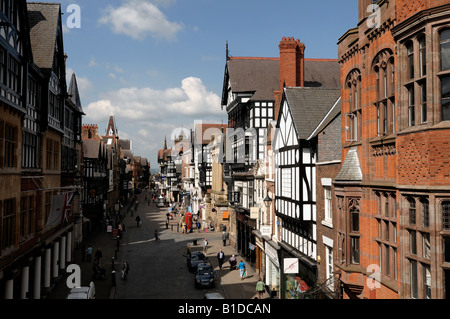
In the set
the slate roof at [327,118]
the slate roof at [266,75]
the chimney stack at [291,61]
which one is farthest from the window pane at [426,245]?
the slate roof at [266,75]

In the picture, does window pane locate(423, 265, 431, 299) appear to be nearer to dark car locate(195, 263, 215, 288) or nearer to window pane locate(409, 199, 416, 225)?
window pane locate(409, 199, 416, 225)

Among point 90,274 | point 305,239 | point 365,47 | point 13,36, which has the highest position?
point 13,36

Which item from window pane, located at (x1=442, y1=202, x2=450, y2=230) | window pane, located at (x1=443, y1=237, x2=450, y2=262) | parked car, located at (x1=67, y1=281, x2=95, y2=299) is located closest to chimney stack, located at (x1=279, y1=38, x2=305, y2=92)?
parked car, located at (x1=67, y1=281, x2=95, y2=299)

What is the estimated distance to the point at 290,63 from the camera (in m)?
27.6

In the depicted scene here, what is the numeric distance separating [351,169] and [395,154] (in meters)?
2.13

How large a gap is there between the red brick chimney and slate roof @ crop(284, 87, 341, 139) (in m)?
6.10

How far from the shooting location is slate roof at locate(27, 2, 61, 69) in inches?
898

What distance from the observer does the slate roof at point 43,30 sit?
74.8ft

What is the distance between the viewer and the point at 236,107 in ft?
127

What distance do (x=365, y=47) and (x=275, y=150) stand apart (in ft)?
38.7

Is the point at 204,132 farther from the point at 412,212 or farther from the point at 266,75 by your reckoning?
the point at 412,212

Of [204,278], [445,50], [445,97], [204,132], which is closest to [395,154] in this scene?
[445,97]

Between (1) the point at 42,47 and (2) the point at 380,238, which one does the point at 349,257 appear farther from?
(1) the point at 42,47
